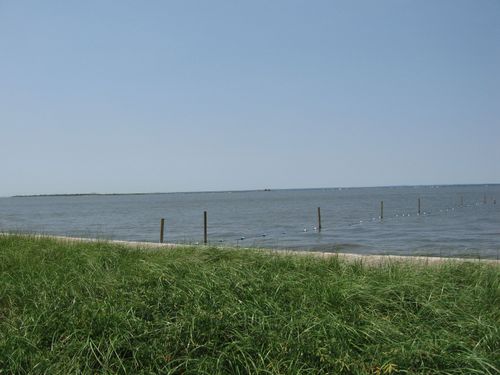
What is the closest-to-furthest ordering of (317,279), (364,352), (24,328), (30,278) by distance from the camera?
1. (364,352)
2. (24,328)
3. (317,279)
4. (30,278)

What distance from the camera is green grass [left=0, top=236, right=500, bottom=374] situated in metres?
3.39

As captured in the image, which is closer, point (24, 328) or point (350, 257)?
point (24, 328)

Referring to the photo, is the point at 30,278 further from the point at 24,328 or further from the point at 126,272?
the point at 24,328

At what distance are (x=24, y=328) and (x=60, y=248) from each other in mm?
4878

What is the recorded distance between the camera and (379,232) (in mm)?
27609

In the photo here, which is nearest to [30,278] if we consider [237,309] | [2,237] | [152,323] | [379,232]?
[152,323]

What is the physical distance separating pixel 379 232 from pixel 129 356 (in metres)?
25.5

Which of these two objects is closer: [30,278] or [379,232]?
[30,278]

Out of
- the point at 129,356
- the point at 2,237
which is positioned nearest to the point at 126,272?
the point at 129,356

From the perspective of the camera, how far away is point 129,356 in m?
3.65

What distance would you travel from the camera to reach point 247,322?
13.0ft

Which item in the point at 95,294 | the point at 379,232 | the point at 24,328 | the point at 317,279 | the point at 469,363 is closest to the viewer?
the point at 469,363

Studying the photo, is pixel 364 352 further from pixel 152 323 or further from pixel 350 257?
pixel 350 257

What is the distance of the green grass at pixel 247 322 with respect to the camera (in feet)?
11.1
